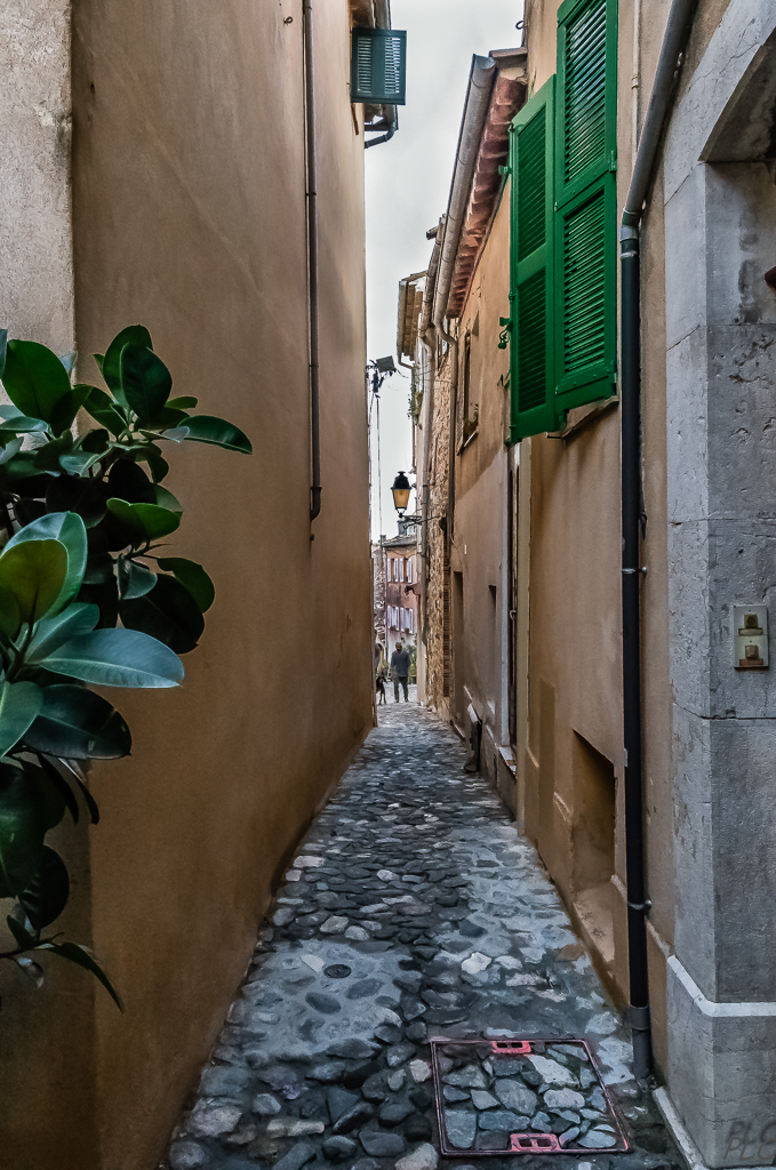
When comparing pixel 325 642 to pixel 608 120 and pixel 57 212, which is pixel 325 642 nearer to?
pixel 608 120

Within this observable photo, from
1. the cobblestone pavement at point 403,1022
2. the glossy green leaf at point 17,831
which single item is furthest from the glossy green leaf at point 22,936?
the cobblestone pavement at point 403,1022

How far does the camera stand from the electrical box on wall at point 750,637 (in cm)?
232

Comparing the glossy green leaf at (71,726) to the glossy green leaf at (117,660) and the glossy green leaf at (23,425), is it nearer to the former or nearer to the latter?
the glossy green leaf at (117,660)

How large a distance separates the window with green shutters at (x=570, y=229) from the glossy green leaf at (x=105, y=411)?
7.90 feet

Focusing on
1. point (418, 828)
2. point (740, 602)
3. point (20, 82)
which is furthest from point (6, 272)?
point (418, 828)

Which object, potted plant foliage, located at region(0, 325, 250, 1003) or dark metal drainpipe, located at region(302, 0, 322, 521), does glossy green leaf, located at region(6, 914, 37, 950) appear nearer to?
potted plant foliage, located at region(0, 325, 250, 1003)

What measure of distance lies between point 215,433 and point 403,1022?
263cm

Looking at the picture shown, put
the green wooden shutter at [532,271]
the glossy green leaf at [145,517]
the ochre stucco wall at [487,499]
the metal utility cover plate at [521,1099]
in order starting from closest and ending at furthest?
the glossy green leaf at [145,517] → the metal utility cover plate at [521,1099] → the green wooden shutter at [532,271] → the ochre stucco wall at [487,499]

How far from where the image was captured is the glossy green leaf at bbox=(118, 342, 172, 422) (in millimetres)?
1367

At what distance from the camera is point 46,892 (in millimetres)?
1301

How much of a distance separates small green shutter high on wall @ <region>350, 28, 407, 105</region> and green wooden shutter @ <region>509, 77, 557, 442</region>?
501 centimetres

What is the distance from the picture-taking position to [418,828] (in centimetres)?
566

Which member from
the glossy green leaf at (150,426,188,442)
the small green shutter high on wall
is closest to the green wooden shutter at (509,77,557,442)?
the glossy green leaf at (150,426,188,442)

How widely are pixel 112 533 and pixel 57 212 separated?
3.41ft
